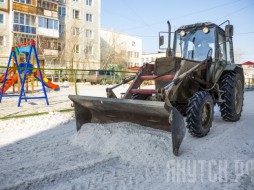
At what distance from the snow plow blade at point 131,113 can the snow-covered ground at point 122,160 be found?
142mm

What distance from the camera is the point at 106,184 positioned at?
113 inches

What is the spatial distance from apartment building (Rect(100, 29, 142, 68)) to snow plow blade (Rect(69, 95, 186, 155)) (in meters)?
35.4

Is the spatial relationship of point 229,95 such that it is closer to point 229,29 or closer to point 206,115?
point 206,115

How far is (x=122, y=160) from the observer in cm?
361

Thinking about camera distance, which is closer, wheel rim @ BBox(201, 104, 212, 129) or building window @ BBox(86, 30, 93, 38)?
wheel rim @ BBox(201, 104, 212, 129)

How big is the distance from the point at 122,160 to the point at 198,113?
1525 mm

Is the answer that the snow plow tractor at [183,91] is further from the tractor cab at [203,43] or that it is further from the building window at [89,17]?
the building window at [89,17]

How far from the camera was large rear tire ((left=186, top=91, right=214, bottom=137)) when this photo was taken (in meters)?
4.37

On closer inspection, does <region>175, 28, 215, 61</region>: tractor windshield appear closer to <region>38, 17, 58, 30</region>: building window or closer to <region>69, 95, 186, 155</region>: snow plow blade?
<region>69, 95, 186, 155</region>: snow plow blade

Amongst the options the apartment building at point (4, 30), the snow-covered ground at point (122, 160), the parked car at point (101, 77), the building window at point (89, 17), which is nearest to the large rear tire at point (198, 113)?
the snow-covered ground at point (122, 160)

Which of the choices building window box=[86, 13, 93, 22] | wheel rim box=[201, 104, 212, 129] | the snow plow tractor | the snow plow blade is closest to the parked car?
the snow plow tractor

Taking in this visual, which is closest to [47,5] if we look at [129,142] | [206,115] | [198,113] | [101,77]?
[101,77]

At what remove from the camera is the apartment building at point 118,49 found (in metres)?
41.4

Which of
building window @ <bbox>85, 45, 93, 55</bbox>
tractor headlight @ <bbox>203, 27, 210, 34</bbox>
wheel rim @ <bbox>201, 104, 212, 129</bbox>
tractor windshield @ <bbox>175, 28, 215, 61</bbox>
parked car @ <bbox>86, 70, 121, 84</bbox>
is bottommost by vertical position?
wheel rim @ <bbox>201, 104, 212, 129</bbox>
